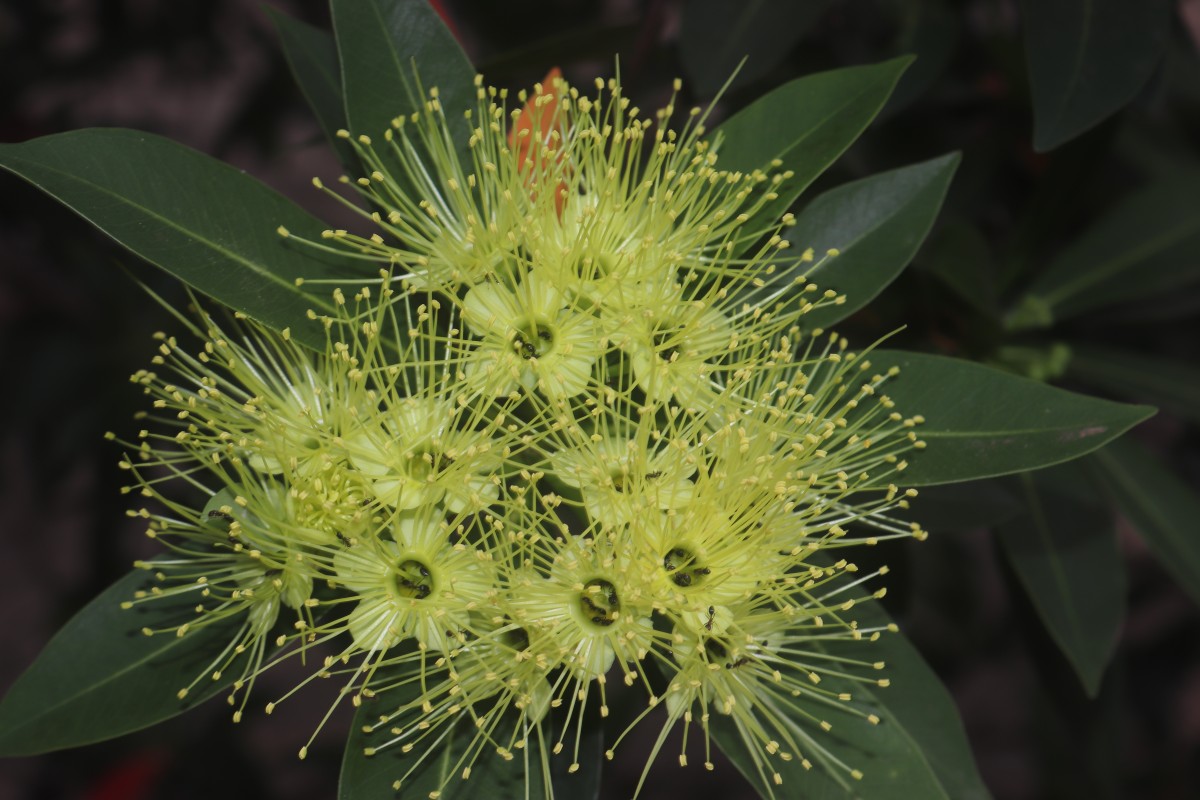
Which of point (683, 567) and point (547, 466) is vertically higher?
point (547, 466)

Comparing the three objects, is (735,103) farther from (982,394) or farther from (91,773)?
(91,773)

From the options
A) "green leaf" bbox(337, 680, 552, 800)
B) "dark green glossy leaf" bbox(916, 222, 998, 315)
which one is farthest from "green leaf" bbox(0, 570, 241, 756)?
"dark green glossy leaf" bbox(916, 222, 998, 315)

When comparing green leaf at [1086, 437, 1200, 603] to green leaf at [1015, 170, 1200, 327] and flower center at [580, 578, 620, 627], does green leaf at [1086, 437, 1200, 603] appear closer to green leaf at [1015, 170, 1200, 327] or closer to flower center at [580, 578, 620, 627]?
green leaf at [1015, 170, 1200, 327]

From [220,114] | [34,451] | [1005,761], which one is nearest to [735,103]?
[34,451]

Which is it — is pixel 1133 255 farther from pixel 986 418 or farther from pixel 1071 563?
pixel 986 418

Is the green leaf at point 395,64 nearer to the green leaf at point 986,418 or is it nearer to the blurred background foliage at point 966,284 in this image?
the blurred background foliage at point 966,284

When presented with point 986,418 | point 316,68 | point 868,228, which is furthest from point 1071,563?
point 316,68
